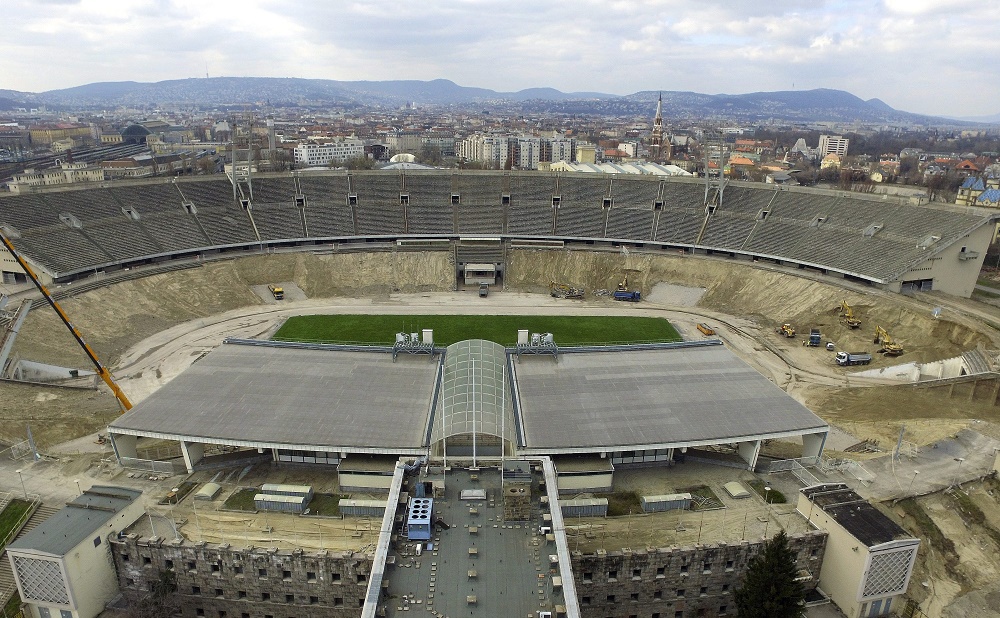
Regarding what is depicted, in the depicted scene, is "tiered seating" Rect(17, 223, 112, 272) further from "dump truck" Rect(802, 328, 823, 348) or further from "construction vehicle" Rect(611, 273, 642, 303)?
"dump truck" Rect(802, 328, 823, 348)

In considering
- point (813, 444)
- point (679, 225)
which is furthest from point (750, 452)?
point (679, 225)

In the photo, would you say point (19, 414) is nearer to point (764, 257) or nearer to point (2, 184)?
point (764, 257)

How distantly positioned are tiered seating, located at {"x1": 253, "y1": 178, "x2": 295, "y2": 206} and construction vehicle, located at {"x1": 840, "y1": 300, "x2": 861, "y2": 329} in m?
77.0

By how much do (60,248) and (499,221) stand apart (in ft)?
188

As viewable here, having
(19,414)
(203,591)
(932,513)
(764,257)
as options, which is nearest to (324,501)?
(203,591)

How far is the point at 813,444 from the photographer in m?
37.6

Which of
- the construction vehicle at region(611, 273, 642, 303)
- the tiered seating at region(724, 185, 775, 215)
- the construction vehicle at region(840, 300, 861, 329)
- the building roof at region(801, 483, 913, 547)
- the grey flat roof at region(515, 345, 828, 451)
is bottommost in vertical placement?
the construction vehicle at region(611, 273, 642, 303)

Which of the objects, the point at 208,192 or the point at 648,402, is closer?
the point at 648,402

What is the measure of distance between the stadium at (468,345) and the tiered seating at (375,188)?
0.39 meters

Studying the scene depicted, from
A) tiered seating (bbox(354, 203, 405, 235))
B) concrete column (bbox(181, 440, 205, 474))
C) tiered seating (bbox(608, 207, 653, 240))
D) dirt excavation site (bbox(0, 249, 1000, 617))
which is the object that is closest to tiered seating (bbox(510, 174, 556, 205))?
tiered seating (bbox(608, 207, 653, 240))

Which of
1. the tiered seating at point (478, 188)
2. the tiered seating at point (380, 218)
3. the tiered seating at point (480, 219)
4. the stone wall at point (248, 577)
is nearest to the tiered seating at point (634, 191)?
the tiered seating at point (478, 188)

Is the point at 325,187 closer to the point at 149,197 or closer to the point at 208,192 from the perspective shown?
the point at 208,192

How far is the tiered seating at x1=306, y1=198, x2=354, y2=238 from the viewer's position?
8650 centimetres

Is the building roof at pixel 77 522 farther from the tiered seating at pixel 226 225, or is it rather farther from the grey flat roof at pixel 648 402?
the tiered seating at pixel 226 225
